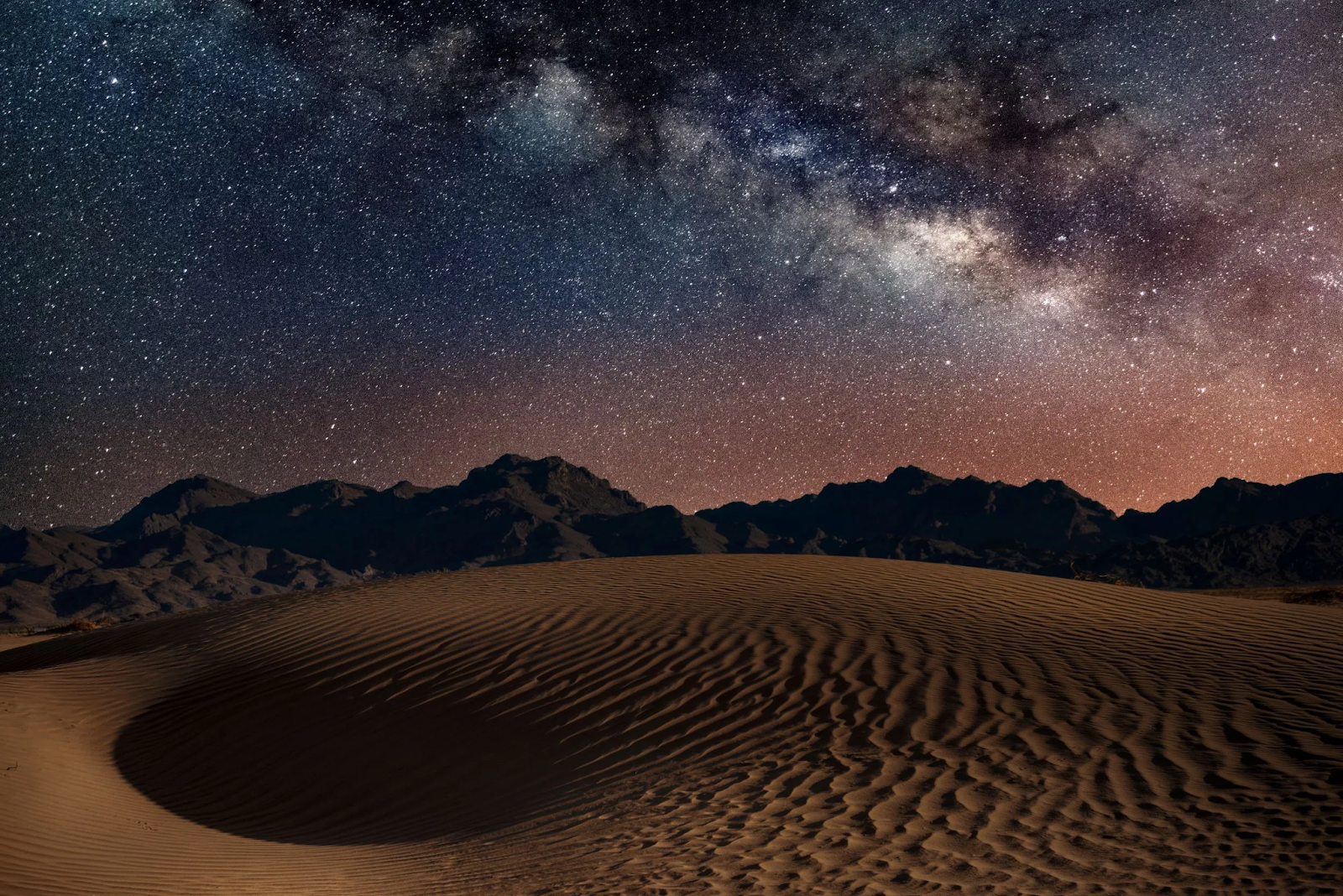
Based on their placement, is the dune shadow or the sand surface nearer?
the sand surface

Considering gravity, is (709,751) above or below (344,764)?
above

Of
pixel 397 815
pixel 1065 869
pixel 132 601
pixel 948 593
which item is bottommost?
pixel 132 601

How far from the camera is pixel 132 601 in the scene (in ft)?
556

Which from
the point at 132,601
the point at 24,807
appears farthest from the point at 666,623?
the point at 132,601

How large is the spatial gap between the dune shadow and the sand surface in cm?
4

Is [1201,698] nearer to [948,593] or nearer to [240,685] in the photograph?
[948,593]

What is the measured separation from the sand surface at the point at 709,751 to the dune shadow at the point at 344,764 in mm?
36

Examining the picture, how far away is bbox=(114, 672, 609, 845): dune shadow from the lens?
6590mm

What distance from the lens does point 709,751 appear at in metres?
6.88

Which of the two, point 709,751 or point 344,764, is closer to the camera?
point 709,751

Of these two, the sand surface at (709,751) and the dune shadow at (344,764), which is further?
the dune shadow at (344,764)

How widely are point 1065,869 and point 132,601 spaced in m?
199

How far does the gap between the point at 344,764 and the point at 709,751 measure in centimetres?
337

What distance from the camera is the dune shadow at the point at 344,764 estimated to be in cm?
659
